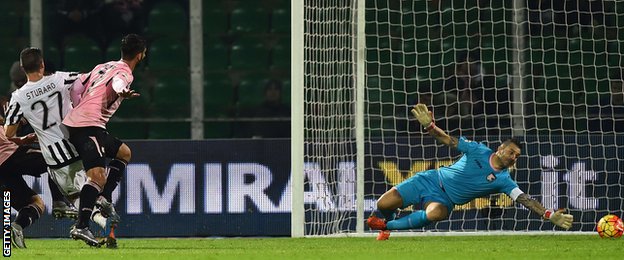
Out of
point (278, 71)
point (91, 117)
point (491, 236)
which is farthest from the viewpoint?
point (278, 71)

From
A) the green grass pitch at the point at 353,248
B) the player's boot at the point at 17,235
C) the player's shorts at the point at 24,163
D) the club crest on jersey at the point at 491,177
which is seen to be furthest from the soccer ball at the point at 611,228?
the player's boot at the point at 17,235

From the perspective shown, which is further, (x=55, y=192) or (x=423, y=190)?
(x=423, y=190)

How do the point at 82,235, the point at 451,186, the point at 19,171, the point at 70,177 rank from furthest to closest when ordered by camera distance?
the point at 451,186, the point at 19,171, the point at 70,177, the point at 82,235

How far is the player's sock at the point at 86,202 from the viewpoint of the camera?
990cm

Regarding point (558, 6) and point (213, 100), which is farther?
point (213, 100)

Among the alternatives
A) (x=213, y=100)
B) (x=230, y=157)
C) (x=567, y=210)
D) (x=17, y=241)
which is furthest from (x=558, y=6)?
(x=17, y=241)

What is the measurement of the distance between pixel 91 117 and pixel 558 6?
556 centimetres

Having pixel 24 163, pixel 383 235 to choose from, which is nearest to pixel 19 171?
pixel 24 163

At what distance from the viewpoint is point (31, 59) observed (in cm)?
998

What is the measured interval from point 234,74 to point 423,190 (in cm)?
532

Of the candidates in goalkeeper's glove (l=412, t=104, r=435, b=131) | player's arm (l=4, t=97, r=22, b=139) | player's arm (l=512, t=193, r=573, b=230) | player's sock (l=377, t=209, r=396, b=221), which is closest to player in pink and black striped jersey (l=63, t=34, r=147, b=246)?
player's arm (l=4, t=97, r=22, b=139)

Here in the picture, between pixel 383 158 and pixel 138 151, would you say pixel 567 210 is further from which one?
pixel 138 151

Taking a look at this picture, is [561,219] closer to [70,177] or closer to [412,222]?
[412,222]

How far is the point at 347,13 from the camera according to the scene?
13117 millimetres
